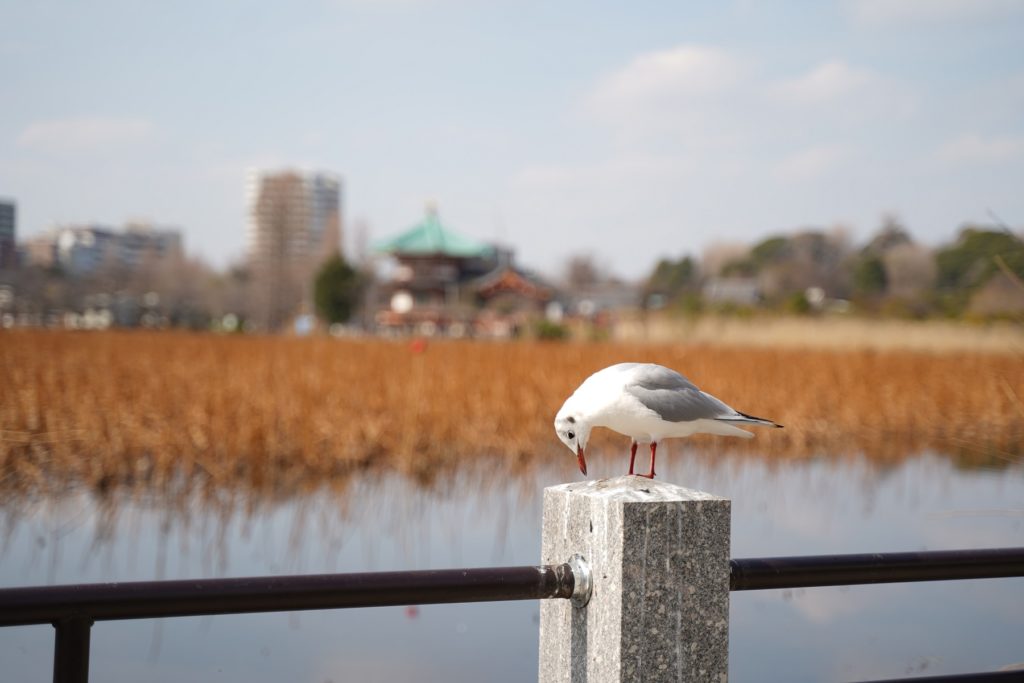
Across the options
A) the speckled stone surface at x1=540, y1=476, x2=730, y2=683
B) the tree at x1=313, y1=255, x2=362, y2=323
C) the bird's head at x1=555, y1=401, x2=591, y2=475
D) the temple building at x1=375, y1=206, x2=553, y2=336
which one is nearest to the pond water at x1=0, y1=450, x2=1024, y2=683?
the bird's head at x1=555, y1=401, x2=591, y2=475

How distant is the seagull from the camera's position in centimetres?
195

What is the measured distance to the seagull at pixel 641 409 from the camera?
1.95 m

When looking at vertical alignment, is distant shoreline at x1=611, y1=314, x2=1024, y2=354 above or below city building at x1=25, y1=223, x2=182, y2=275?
below

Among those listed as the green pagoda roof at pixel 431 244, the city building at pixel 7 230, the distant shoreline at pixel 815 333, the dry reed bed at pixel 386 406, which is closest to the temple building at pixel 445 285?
the green pagoda roof at pixel 431 244

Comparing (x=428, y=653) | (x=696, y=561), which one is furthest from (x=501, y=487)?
(x=696, y=561)

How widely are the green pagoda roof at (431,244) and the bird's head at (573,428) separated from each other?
44.2 meters

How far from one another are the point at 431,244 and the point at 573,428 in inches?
1772

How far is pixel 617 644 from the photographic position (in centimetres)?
157

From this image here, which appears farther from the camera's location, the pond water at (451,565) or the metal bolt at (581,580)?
the pond water at (451,565)

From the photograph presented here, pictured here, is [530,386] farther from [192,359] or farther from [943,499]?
[192,359]

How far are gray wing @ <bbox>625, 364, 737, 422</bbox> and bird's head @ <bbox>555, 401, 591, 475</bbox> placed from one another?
0.50 ft

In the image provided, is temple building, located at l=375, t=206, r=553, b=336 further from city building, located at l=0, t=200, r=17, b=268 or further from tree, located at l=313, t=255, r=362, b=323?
city building, located at l=0, t=200, r=17, b=268

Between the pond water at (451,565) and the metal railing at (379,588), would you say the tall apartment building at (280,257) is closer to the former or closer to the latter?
the pond water at (451,565)

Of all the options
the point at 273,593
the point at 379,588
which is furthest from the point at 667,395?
the point at 273,593
